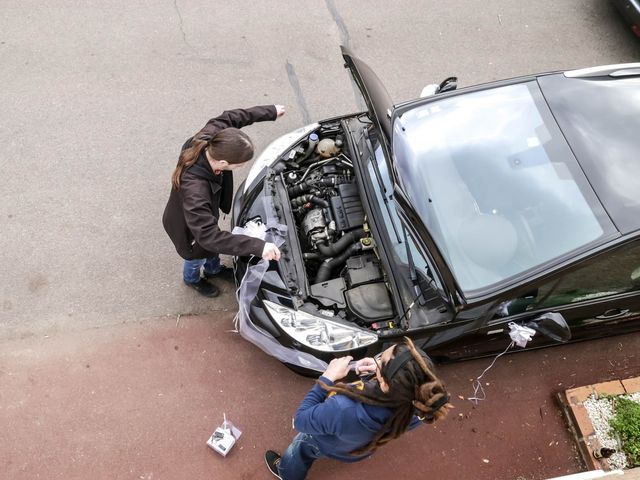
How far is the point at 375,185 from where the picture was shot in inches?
153

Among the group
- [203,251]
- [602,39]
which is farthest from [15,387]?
[602,39]

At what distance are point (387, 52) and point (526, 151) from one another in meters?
2.89

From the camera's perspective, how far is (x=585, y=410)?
161 inches

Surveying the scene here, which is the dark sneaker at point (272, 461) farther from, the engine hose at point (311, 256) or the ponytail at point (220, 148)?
the ponytail at point (220, 148)

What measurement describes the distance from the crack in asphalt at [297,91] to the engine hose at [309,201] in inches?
61.8

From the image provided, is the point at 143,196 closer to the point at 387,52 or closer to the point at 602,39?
the point at 387,52

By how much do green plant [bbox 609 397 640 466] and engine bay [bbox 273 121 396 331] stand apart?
6.41 feet

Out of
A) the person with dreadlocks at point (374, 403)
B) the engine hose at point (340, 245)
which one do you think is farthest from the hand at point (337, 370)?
the engine hose at point (340, 245)

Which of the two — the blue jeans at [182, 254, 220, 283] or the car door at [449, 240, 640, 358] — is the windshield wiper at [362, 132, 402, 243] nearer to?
the car door at [449, 240, 640, 358]

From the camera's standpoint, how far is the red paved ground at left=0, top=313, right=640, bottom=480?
152 inches

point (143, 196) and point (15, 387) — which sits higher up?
point (143, 196)

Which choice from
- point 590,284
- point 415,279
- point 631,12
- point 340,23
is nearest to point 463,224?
point 415,279

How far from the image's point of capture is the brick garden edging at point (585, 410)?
3955 millimetres

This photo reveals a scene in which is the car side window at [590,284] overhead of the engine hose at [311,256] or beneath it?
overhead
